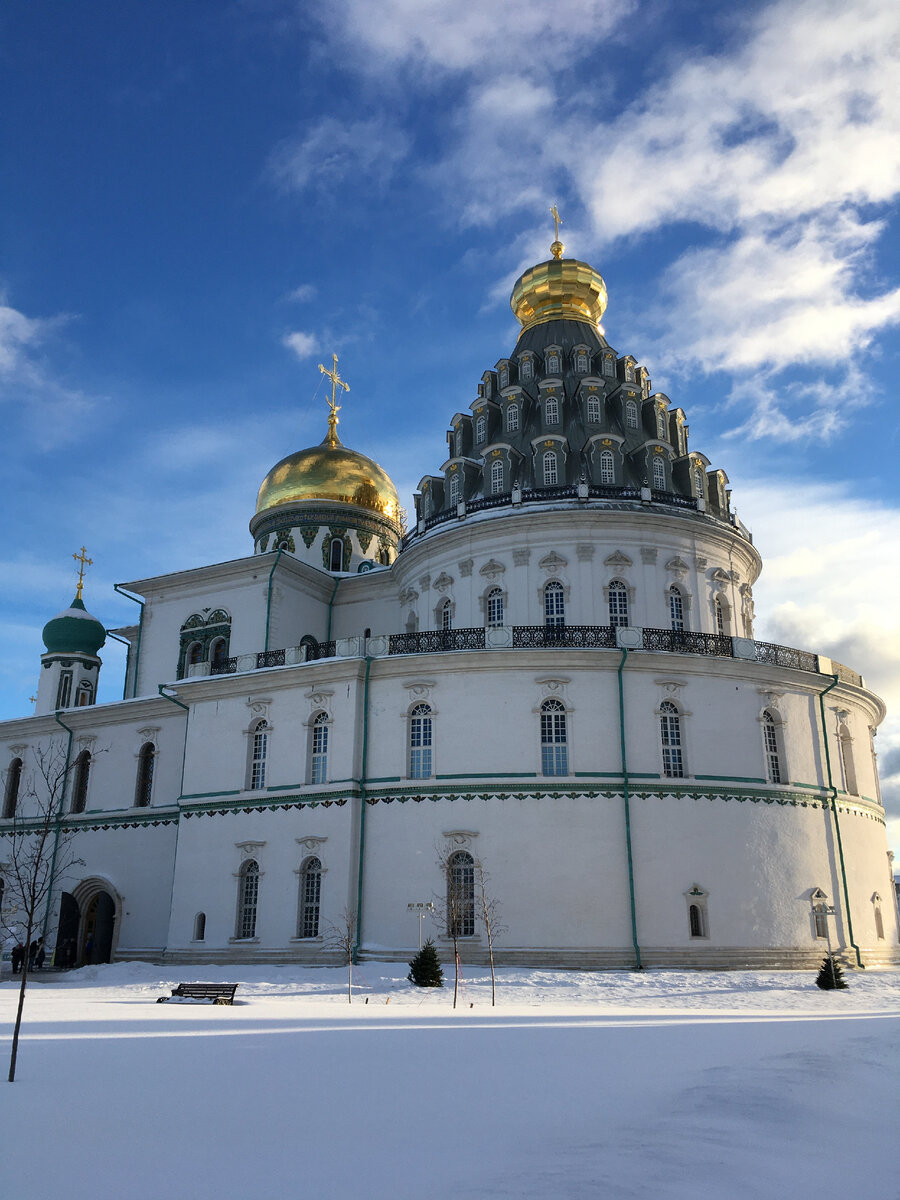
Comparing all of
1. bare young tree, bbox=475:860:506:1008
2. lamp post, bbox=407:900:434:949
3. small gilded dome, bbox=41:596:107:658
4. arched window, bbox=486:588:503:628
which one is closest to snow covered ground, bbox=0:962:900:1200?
bare young tree, bbox=475:860:506:1008

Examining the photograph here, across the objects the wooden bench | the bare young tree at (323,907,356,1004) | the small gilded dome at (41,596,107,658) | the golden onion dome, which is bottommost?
the wooden bench

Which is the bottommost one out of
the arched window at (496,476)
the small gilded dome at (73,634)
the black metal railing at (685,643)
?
the black metal railing at (685,643)

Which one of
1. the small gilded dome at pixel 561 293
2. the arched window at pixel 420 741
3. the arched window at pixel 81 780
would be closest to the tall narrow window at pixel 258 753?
the arched window at pixel 420 741

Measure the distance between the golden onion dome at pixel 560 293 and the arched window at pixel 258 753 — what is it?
2029 centimetres

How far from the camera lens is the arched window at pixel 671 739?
28.6 meters

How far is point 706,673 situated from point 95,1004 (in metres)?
18.8

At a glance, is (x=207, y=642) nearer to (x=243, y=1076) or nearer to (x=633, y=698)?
(x=633, y=698)

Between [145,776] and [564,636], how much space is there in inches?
635

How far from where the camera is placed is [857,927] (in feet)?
96.6

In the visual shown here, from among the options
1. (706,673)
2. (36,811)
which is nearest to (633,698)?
A: (706,673)

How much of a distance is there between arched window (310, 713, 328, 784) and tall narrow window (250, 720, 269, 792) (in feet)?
5.54

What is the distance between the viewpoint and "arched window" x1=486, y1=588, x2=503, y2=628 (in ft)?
109

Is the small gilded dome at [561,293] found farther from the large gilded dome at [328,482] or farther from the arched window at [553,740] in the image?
the arched window at [553,740]

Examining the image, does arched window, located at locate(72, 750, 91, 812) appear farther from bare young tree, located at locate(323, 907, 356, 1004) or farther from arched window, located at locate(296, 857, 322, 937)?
bare young tree, located at locate(323, 907, 356, 1004)
